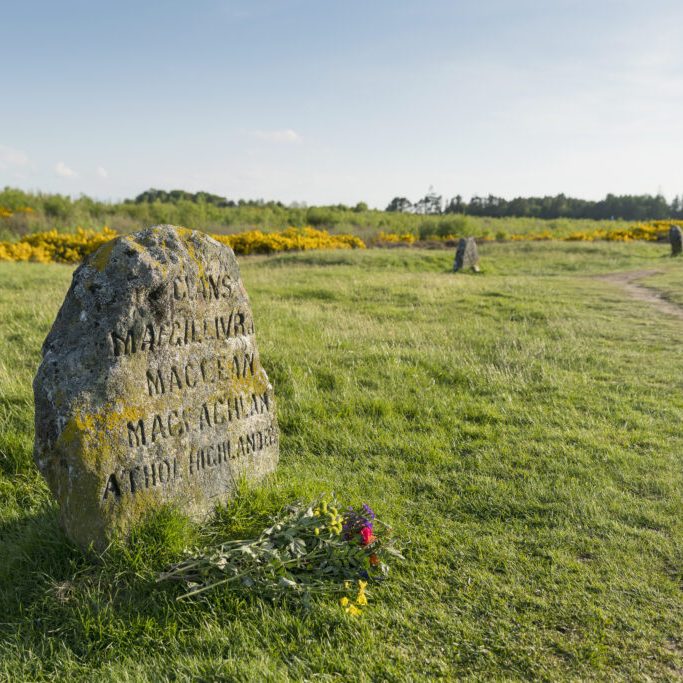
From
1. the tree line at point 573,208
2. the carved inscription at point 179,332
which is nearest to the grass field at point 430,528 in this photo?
the carved inscription at point 179,332

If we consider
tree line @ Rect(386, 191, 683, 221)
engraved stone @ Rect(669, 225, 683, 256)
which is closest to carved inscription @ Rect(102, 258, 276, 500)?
engraved stone @ Rect(669, 225, 683, 256)

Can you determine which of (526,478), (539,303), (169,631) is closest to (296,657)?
(169,631)

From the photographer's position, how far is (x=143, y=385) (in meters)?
3.79

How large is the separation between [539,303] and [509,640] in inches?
433

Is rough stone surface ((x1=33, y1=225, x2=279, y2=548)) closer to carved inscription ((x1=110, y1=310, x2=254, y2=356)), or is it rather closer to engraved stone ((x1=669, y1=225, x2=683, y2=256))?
carved inscription ((x1=110, y1=310, x2=254, y2=356))

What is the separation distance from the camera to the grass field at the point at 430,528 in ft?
10.4

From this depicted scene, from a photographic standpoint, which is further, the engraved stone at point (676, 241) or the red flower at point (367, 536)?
the engraved stone at point (676, 241)

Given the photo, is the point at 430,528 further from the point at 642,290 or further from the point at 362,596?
the point at 642,290

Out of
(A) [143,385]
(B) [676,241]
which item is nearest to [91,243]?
(A) [143,385]

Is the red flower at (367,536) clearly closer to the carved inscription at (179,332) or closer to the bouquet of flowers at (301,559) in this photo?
the bouquet of flowers at (301,559)

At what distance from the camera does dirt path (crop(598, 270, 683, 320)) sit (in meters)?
13.9

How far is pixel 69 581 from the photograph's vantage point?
11.5ft

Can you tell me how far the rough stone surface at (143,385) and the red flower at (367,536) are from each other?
1126 mm

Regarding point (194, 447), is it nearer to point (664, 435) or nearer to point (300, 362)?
point (300, 362)
